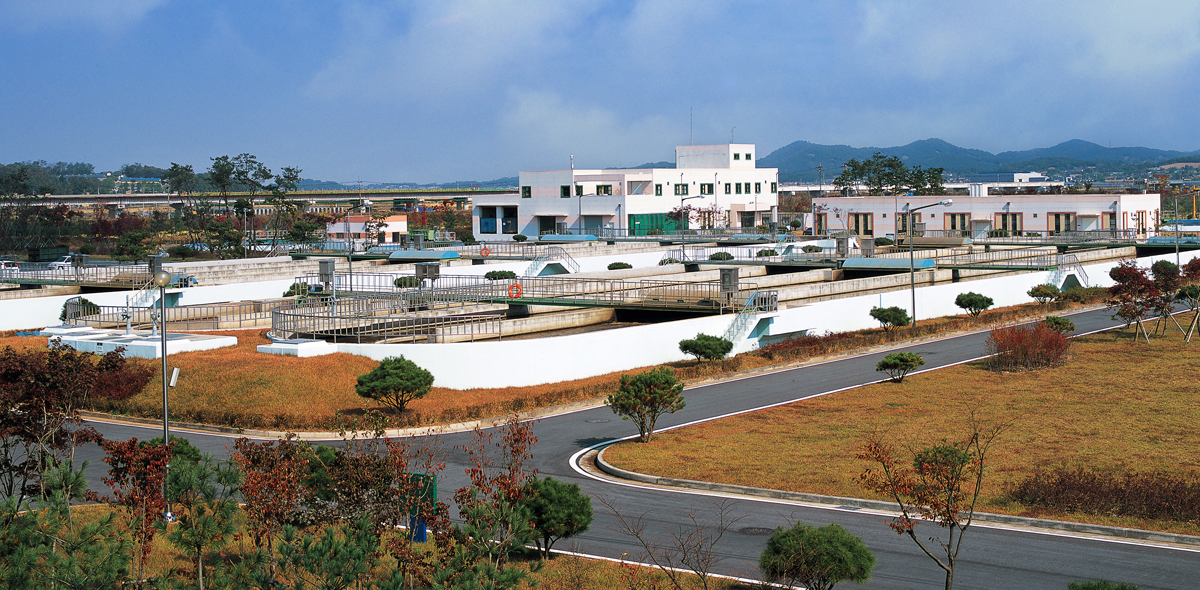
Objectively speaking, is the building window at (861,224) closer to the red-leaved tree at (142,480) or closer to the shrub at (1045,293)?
the shrub at (1045,293)

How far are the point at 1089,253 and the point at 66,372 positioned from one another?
74.0 metres

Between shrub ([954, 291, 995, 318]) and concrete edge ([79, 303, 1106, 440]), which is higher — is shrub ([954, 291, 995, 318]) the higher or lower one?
the higher one

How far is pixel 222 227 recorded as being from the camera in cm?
9244

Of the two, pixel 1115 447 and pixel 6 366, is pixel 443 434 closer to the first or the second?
pixel 6 366

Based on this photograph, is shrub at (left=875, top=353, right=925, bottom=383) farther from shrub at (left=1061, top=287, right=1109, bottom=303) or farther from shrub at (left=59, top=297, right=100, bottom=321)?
shrub at (left=59, top=297, right=100, bottom=321)

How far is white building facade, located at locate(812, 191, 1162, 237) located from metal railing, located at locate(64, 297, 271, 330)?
5636 centimetres

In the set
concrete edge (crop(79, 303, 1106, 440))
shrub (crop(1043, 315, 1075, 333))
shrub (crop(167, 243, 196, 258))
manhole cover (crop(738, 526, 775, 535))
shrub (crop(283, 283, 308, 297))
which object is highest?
shrub (crop(167, 243, 196, 258))

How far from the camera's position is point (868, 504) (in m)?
20.2

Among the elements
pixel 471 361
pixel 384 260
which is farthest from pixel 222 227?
pixel 471 361

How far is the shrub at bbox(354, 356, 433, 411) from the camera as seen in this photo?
95.2 feet

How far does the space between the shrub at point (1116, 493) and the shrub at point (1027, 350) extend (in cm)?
1486

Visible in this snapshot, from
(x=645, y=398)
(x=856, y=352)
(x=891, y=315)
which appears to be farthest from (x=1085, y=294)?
(x=645, y=398)

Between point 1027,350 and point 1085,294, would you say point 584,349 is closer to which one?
point 1027,350

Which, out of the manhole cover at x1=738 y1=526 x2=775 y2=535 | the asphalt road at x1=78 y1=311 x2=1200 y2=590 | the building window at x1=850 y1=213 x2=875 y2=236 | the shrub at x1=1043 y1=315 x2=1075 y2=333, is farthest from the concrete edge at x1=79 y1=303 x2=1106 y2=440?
the building window at x1=850 y1=213 x2=875 y2=236
